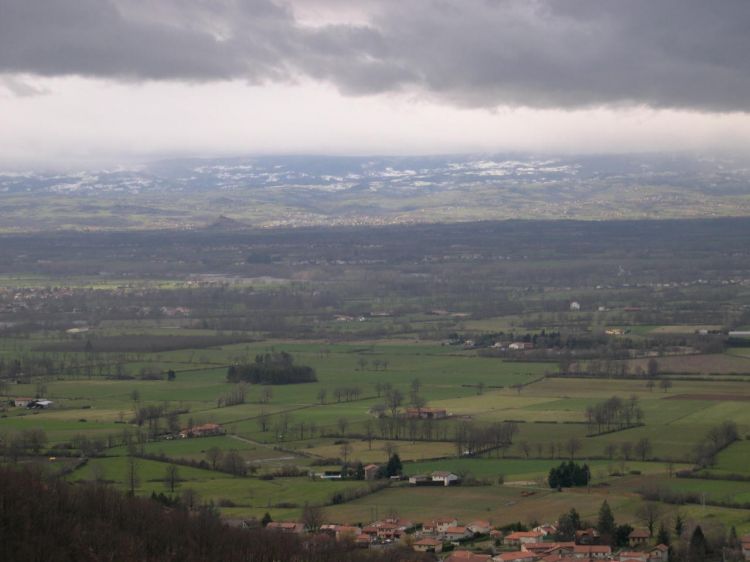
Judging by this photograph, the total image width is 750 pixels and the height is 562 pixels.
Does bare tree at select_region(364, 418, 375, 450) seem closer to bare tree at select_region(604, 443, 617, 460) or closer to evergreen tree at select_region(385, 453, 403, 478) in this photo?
evergreen tree at select_region(385, 453, 403, 478)

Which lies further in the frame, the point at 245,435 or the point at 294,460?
the point at 245,435

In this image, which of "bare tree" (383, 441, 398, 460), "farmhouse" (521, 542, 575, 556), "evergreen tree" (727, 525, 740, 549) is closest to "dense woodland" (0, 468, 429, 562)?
"farmhouse" (521, 542, 575, 556)

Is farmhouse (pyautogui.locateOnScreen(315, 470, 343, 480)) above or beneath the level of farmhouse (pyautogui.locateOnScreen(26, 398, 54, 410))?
beneath

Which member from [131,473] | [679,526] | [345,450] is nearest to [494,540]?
[679,526]

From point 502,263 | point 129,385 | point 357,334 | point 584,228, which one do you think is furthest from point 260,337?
point 584,228

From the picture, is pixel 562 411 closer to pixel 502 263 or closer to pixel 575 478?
pixel 575 478

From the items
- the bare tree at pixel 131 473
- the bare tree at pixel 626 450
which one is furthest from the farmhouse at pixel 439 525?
the bare tree at pixel 626 450
